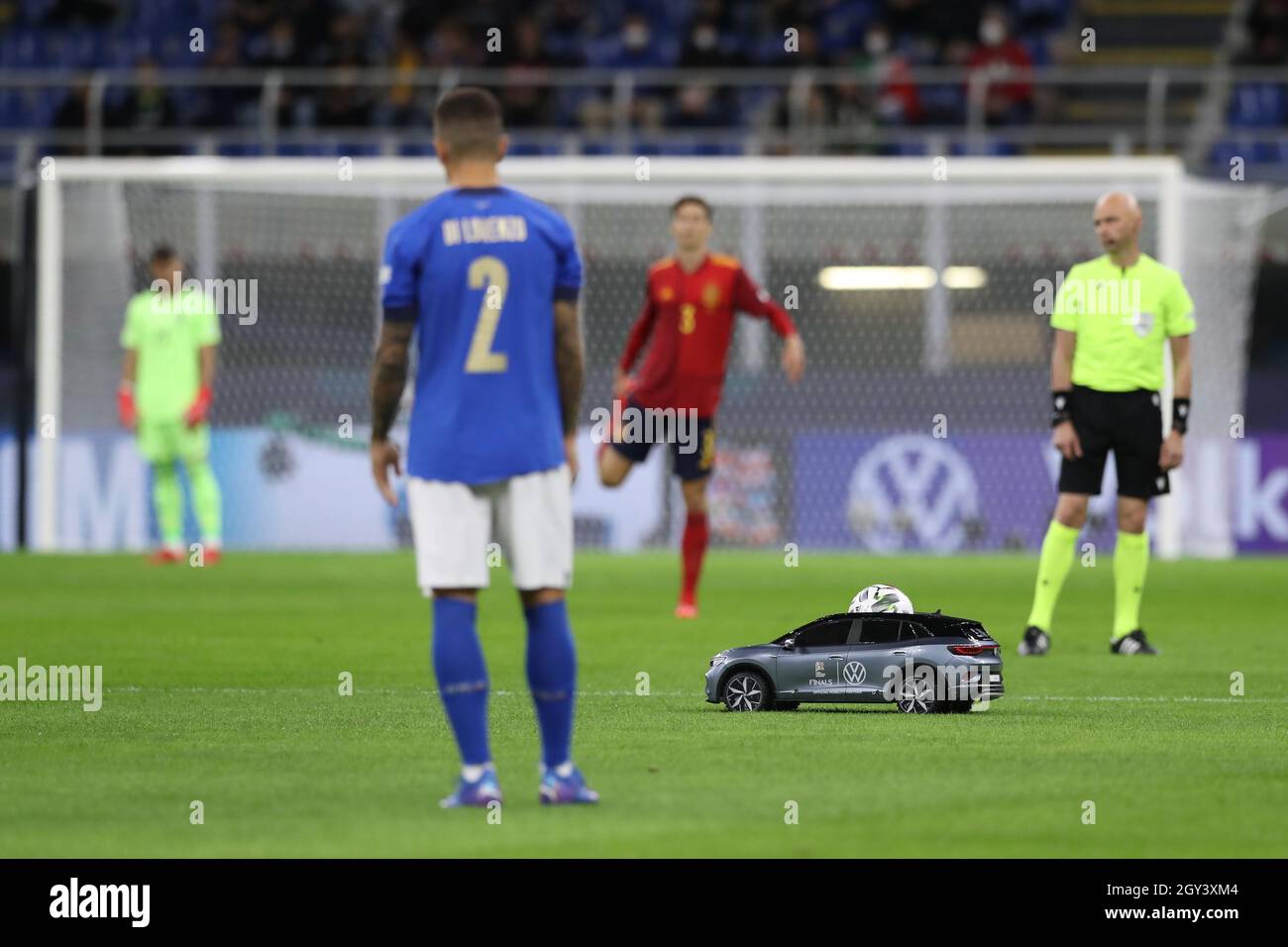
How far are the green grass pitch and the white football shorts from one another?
60 cm

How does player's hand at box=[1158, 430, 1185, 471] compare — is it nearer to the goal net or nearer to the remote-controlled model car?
the remote-controlled model car

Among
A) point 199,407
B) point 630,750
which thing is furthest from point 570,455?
point 199,407

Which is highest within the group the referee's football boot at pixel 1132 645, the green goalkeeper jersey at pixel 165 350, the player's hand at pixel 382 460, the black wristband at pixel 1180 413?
the green goalkeeper jersey at pixel 165 350

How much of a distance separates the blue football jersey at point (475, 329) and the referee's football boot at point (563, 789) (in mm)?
790

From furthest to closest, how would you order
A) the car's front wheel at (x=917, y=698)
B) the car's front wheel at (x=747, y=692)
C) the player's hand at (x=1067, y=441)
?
the player's hand at (x=1067, y=441)
the car's front wheel at (x=747, y=692)
the car's front wheel at (x=917, y=698)

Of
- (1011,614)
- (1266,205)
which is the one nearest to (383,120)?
(1266,205)

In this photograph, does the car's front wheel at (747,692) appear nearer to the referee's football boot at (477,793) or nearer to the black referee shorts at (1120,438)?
the referee's football boot at (477,793)

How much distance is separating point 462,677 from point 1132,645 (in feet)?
19.7

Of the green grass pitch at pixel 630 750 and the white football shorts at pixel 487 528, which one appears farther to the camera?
the white football shorts at pixel 487 528

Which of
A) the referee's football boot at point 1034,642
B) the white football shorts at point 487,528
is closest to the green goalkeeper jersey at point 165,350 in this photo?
the referee's football boot at point 1034,642

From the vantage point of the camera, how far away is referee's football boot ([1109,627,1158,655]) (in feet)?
36.7

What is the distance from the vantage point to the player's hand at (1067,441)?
11234mm

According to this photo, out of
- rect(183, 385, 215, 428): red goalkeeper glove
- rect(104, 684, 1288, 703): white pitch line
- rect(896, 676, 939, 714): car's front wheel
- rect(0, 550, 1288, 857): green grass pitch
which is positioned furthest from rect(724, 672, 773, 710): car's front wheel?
rect(183, 385, 215, 428): red goalkeeper glove
